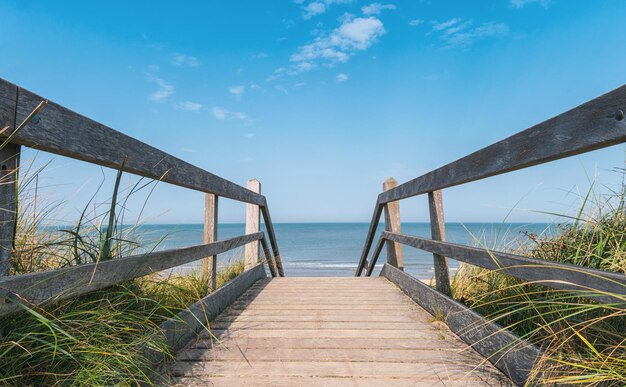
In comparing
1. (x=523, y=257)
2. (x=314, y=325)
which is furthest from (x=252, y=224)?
(x=523, y=257)

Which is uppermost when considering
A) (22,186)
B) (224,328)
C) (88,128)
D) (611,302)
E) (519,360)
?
(88,128)

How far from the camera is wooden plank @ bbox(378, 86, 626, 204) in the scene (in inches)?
42.3

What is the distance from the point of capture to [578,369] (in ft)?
3.84

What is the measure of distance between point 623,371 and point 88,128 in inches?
75.6

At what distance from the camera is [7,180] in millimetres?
1060

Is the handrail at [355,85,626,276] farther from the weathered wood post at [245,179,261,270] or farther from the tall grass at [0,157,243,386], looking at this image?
the weathered wood post at [245,179,261,270]

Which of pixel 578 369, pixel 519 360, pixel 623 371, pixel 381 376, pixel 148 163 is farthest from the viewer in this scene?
pixel 148 163

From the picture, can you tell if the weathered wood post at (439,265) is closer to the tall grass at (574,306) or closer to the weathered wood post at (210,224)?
the tall grass at (574,306)

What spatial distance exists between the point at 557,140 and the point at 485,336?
3.38 feet

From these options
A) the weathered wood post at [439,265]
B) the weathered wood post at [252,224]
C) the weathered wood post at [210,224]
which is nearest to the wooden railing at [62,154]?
the weathered wood post at [210,224]

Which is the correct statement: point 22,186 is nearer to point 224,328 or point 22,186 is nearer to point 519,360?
point 224,328

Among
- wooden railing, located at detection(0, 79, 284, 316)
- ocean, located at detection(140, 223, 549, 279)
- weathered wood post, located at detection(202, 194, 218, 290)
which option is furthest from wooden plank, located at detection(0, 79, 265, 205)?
weathered wood post, located at detection(202, 194, 218, 290)

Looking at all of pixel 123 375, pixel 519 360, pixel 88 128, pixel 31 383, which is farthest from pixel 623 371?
pixel 88 128

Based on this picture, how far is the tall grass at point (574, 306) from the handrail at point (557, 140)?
354 millimetres
